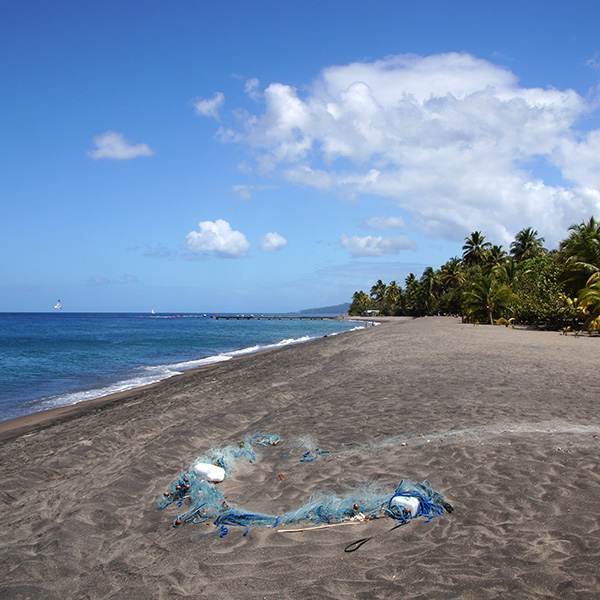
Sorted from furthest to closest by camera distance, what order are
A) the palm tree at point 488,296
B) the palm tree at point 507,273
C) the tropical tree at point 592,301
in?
the palm tree at point 507,273 → the palm tree at point 488,296 → the tropical tree at point 592,301

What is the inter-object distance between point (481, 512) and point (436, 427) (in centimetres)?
262

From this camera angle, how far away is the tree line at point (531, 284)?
27.7 m

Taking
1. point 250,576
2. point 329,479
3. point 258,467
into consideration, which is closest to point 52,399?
point 258,467

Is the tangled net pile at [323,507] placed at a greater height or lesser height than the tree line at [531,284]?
lesser

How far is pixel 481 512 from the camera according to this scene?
3941mm

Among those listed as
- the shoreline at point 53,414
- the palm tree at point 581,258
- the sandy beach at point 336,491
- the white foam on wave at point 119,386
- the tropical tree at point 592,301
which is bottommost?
the white foam on wave at point 119,386

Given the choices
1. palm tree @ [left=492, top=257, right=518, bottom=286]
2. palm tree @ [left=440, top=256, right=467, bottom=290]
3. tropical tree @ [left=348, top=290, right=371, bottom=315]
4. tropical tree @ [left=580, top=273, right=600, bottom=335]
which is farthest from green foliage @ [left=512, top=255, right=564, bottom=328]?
tropical tree @ [left=348, top=290, right=371, bottom=315]

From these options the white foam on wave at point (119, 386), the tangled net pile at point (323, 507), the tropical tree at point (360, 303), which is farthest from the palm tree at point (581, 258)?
the tropical tree at point (360, 303)

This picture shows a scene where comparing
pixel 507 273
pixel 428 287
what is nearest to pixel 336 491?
pixel 507 273

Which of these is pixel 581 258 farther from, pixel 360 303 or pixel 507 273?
pixel 360 303

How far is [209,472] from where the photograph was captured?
5.15 m

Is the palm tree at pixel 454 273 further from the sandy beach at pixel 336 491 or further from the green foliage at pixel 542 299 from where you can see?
the sandy beach at pixel 336 491

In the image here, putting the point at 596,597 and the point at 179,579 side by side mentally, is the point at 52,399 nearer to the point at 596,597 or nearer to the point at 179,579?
the point at 179,579

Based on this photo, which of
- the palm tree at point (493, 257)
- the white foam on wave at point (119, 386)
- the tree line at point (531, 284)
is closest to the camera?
the white foam on wave at point (119, 386)
